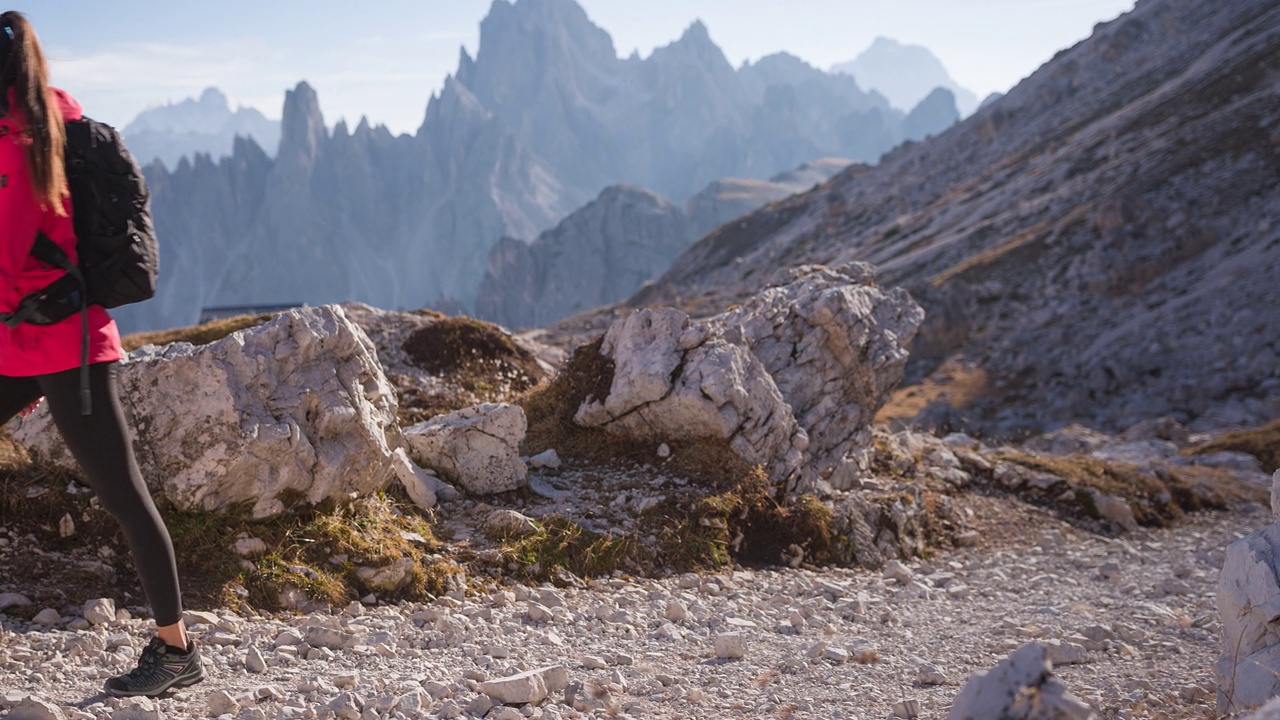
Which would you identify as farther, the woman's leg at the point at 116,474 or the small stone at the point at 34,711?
the woman's leg at the point at 116,474

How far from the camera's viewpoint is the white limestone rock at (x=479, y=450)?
900 centimetres

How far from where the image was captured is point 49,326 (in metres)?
4.55

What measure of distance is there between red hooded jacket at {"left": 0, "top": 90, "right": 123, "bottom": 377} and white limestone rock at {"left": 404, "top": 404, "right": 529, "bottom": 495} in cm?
466

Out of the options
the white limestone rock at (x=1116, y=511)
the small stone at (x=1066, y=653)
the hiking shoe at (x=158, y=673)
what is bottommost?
the white limestone rock at (x=1116, y=511)

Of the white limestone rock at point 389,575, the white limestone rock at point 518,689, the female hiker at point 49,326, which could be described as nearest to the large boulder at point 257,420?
the white limestone rock at point 389,575

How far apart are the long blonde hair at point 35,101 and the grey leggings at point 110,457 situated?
3.04ft

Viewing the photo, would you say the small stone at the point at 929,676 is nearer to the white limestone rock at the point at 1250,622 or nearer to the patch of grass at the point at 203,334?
the white limestone rock at the point at 1250,622

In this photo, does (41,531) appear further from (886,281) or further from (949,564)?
(886,281)

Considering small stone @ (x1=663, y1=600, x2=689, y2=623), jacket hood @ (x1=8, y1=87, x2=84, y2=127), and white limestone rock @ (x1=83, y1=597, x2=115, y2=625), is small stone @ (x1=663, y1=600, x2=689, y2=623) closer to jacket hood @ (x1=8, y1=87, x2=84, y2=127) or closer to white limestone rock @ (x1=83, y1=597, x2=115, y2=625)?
white limestone rock @ (x1=83, y1=597, x2=115, y2=625)

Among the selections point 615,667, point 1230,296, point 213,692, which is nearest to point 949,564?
point 615,667

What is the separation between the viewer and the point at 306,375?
298 inches

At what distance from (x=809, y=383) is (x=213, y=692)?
29.2ft

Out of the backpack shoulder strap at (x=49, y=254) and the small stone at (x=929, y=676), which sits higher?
the backpack shoulder strap at (x=49, y=254)

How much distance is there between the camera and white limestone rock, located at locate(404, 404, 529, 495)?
900 cm
